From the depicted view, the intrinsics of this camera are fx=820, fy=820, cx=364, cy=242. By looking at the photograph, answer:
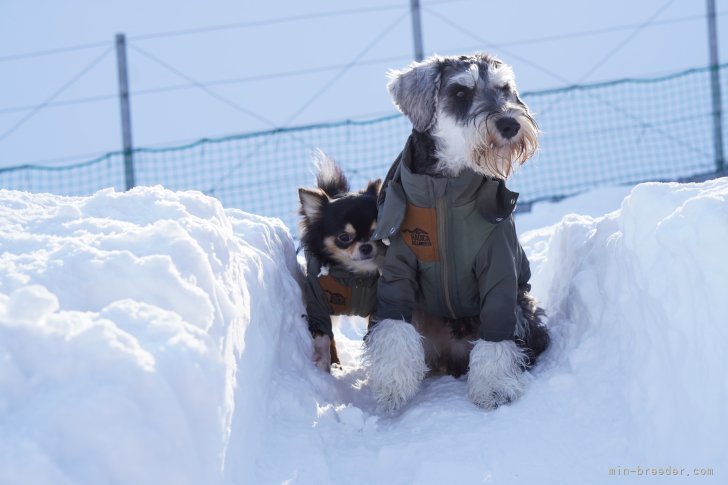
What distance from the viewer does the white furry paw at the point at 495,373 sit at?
396 cm

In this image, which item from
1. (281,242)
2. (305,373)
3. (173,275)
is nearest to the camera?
(173,275)

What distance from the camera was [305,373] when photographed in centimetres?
405

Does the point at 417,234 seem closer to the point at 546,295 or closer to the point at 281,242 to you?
the point at 281,242

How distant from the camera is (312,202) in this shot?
5.02 m

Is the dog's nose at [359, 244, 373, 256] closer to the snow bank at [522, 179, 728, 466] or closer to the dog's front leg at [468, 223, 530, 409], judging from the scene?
the dog's front leg at [468, 223, 530, 409]

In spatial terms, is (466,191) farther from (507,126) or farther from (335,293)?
(335,293)

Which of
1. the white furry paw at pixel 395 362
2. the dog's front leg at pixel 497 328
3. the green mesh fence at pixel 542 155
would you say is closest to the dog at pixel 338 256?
the white furry paw at pixel 395 362

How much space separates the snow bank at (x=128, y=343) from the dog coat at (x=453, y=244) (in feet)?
2.54

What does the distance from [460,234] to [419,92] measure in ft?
2.70

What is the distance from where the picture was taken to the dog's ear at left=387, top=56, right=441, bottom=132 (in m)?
4.34

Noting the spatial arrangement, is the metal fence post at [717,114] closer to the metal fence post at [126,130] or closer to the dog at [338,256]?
the dog at [338,256]

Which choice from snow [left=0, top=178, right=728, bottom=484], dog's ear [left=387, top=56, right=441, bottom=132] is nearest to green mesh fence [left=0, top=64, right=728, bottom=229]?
dog's ear [left=387, top=56, right=441, bottom=132]

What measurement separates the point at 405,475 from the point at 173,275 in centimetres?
122

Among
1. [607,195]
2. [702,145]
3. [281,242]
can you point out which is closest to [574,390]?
[281,242]
